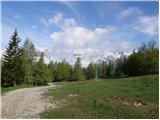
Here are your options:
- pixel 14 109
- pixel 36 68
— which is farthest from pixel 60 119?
pixel 36 68

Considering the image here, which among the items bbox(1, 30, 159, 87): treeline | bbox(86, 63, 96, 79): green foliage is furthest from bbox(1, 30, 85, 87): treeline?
bbox(86, 63, 96, 79): green foliage

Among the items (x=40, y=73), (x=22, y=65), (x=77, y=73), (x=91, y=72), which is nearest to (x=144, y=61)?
(x=77, y=73)

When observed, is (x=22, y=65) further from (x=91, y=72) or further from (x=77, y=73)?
(x=91, y=72)

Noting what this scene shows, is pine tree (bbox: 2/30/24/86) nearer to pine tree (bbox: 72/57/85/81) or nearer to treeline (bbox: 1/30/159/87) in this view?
treeline (bbox: 1/30/159/87)

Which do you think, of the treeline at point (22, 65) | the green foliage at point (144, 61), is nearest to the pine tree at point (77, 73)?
the green foliage at point (144, 61)

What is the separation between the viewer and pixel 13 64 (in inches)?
1800

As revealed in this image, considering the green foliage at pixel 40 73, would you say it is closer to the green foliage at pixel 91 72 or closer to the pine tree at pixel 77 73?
the pine tree at pixel 77 73

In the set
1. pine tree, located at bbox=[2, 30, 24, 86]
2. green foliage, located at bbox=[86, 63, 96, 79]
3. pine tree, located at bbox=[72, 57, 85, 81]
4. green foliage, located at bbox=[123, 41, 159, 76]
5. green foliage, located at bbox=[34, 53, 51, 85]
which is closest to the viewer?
pine tree, located at bbox=[2, 30, 24, 86]

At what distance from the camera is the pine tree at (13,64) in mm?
45406

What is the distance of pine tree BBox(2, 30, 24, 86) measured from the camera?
149ft

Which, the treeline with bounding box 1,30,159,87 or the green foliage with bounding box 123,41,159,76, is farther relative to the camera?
the green foliage with bounding box 123,41,159,76

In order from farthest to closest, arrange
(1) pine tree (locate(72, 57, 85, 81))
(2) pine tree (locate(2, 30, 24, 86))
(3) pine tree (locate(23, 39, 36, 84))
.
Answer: (1) pine tree (locate(72, 57, 85, 81)) < (3) pine tree (locate(23, 39, 36, 84)) < (2) pine tree (locate(2, 30, 24, 86))

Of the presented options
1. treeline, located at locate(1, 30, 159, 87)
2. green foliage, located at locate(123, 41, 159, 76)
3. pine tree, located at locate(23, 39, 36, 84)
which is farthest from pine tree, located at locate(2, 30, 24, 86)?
green foliage, located at locate(123, 41, 159, 76)

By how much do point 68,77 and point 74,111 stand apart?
72.0m
